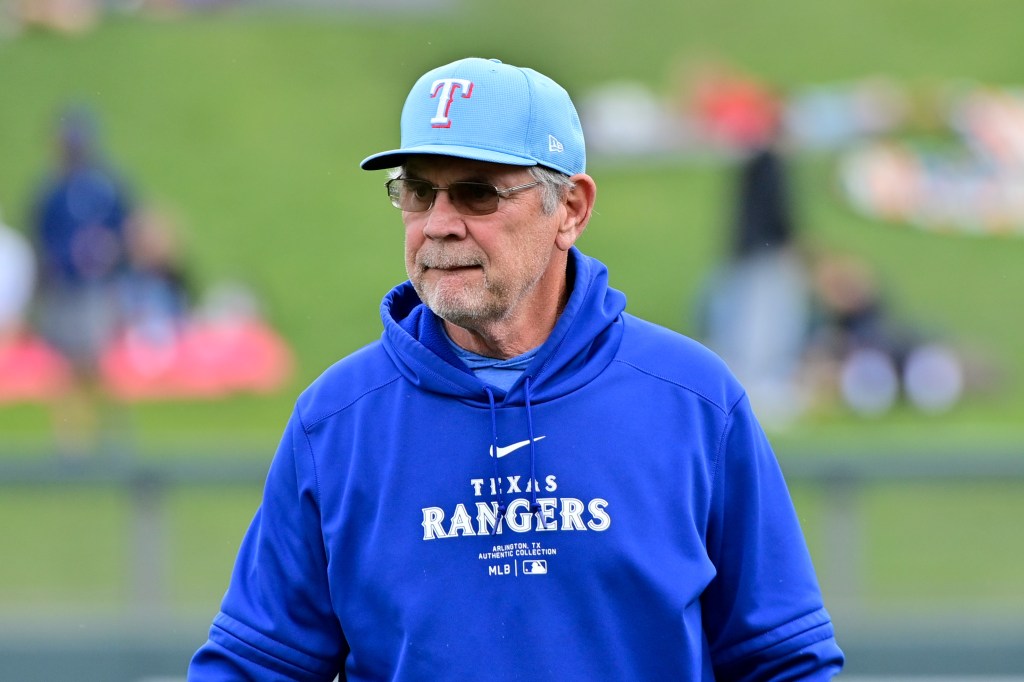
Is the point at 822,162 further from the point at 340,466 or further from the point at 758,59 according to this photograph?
the point at 340,466

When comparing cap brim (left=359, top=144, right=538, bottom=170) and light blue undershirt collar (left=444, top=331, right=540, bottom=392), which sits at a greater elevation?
cap brim (left=359, top=144, right=538, bottom=170)

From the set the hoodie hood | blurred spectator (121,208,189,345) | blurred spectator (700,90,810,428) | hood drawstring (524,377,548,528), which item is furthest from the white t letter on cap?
blurred spectator (121,208,189,345)

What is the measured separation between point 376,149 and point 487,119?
36.9 ft

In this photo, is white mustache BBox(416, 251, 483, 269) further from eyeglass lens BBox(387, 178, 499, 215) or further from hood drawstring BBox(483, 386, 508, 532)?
hood drawstring BBox(483, 386, 508, 532)

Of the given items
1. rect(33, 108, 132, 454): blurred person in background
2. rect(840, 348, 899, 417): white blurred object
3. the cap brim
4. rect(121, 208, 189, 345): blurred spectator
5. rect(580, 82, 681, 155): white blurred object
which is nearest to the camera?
the cap brim

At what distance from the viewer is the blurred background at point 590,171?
1173cm

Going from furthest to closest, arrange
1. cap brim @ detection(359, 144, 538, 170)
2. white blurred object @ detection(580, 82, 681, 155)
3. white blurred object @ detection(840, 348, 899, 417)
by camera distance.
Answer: white blurred object @ detection(580, 82, 681, 155)
white blurred object @ detection(840, 348, 899, 417)
cap brim @ detection(359, 144, 538, 170)

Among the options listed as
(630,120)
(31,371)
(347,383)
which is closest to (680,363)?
(347,383)

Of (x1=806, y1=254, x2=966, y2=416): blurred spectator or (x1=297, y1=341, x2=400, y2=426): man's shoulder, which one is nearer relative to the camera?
(x1=297, y1=341, x2=400, y2=426): man's shoulder

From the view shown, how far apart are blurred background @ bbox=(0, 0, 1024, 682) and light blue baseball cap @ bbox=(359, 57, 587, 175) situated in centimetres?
760

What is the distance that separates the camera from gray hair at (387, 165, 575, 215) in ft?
8.35

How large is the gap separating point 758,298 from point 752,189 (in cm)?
120

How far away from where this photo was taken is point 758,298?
38.5ft

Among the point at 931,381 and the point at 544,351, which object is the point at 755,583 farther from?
the point at 931,381
